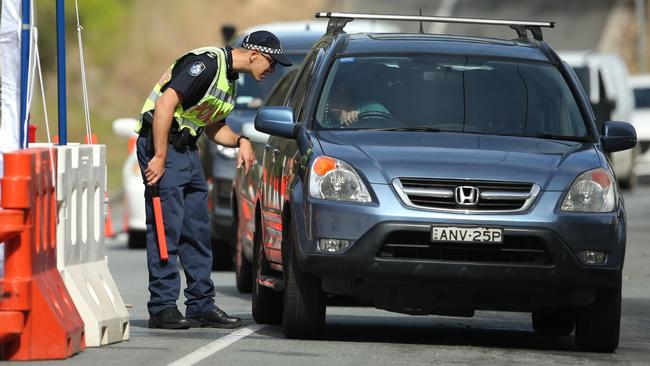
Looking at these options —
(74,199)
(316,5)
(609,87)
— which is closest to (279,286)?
(74,199)

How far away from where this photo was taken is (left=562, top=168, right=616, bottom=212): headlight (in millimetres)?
10047

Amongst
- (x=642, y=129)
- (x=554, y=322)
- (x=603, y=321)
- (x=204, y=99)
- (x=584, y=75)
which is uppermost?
(x=204, y=99)

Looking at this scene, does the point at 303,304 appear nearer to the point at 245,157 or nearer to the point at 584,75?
the point at 245,157

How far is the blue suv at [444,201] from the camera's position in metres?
9.86

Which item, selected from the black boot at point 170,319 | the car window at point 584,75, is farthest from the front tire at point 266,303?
the car window at point 584,75

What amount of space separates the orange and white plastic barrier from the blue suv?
5.14 ft

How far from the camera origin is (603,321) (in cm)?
1025

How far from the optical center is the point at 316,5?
221 ft

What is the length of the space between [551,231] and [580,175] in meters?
0.41

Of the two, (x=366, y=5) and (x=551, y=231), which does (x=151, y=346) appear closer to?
(x=551, y=231)

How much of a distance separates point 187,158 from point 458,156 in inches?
67.9

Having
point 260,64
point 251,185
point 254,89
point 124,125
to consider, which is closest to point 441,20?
point 260,64

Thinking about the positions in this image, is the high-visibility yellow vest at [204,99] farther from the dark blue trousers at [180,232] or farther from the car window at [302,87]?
the car window at [302,87]

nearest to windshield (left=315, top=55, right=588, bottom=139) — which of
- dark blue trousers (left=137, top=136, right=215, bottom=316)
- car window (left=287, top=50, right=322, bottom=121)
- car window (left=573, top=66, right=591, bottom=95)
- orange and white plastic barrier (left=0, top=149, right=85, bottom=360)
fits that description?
car window (left=287, top=50, right=322, bottom=121)
